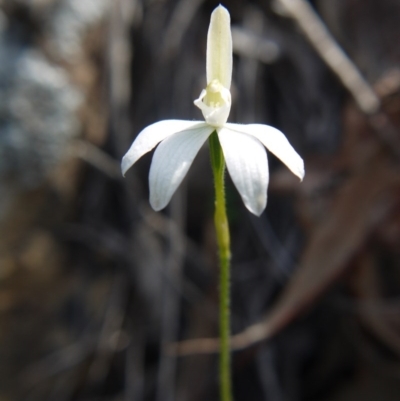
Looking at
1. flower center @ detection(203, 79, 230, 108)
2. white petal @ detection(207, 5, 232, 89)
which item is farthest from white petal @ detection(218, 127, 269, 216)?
white petal @ detection(207, 5, 232, 89)

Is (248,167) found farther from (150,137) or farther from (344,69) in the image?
(344,69)

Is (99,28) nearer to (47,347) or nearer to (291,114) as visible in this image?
(291,114)

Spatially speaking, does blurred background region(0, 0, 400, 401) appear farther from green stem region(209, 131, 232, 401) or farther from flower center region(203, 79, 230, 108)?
flower center region(203, 79, 230, 108)

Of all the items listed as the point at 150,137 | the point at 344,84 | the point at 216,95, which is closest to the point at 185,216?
the point at 344,84

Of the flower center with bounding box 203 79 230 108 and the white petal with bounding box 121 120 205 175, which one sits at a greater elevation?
the flower center with bounding box 203 79 230 108

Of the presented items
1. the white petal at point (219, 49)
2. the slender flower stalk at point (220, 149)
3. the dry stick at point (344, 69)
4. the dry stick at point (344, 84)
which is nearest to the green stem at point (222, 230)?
the slender flower stalk at point (220, 149)

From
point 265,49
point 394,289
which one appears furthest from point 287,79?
point 394,289

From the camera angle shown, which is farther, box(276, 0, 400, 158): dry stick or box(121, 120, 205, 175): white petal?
box(276, 0, 400, 158): dry stick

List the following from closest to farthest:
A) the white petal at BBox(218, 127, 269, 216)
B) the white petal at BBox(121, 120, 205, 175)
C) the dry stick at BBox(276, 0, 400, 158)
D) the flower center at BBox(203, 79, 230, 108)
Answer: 1. the white petal at BBox(218, 127, 269, 216)
2. the white petal at BBox(121, 120, 205, 175)
3. the flower center at BBox(203, 79, 230, 108)
4. the dry stick at BBox(276, 0, 400, 158)
